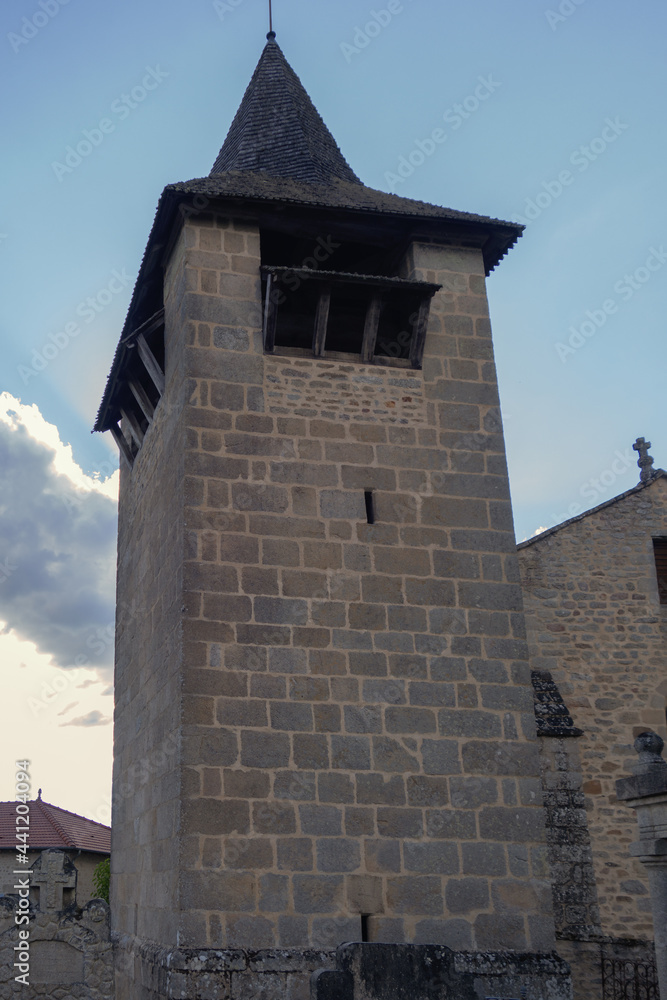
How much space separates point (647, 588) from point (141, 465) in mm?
6585

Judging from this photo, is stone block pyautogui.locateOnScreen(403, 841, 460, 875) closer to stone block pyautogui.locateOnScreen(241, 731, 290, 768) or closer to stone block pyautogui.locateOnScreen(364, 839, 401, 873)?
stone block pyautogui.locateOnScreen(364, 839, 401, 873)

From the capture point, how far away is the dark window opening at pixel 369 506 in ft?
27.2

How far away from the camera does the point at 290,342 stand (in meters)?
9.45

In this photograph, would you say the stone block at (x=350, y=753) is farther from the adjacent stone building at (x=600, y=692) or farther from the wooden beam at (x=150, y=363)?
the adjacent stone building at (x=600, y=692)

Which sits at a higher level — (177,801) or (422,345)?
(422,345)

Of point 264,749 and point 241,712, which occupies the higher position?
point 241,712

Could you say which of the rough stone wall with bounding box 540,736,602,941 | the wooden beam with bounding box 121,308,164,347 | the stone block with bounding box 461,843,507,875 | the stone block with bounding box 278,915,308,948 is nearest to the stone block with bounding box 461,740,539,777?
the stone block with bounding box 461,843,507,875

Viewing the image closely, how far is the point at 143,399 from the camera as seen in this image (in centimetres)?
995

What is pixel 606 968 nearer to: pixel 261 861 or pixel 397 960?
pixel 261 861

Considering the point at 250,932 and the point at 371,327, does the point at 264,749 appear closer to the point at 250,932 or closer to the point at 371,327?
the point at 250,932

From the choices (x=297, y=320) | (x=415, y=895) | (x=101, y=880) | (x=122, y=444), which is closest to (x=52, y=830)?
(x=101, y=880)

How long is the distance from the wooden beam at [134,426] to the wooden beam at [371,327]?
2806 millimetres

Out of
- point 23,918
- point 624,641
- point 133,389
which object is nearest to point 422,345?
point 133,389

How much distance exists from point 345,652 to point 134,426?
4.10 m
